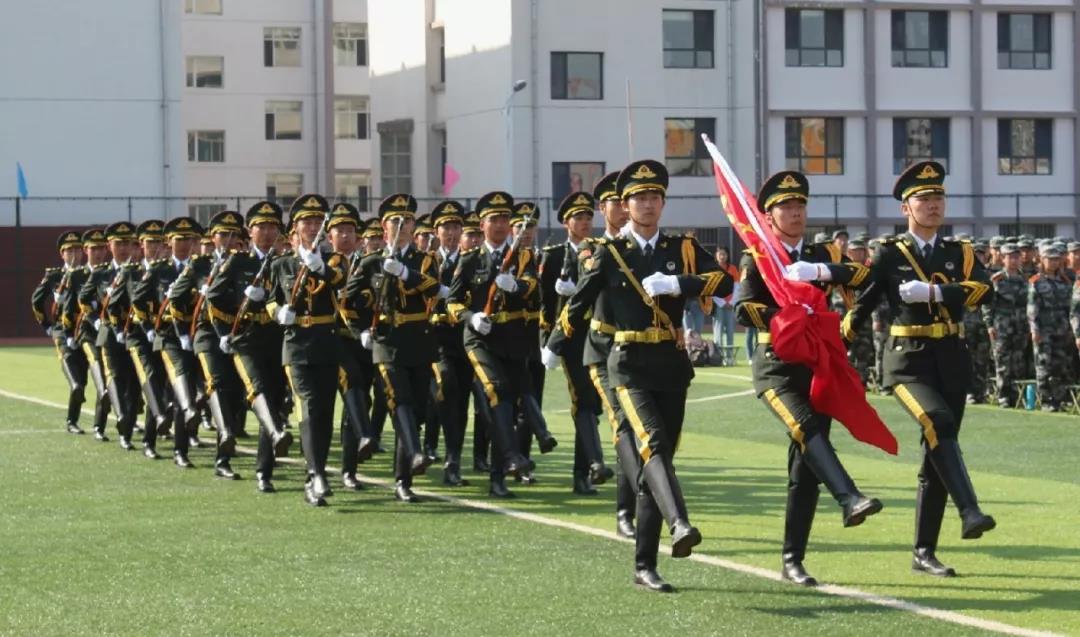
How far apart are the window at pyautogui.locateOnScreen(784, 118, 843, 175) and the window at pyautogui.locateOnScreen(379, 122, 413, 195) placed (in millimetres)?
12405

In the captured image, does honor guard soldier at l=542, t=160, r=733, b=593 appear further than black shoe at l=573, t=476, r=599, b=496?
No

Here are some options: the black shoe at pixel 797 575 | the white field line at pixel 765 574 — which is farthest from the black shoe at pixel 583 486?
the black shoe at pixel 797 575

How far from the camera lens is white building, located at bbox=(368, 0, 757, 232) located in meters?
53.5

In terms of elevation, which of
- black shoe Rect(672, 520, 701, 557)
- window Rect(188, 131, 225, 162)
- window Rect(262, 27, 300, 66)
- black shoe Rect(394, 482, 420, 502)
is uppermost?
window Rect(262, 27, 300, 66)

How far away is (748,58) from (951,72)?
608cm

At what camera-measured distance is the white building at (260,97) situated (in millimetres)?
68312

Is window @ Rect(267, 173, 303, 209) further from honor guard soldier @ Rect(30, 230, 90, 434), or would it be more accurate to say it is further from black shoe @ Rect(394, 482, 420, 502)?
black shoe @ Rect(394, 482, 420, 502)

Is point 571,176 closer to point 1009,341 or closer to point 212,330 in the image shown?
point 1009,341

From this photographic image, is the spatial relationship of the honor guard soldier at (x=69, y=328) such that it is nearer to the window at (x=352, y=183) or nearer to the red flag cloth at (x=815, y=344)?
the red flag cloth at (x=815, y=344)

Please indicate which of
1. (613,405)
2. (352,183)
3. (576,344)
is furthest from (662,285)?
(352,183)

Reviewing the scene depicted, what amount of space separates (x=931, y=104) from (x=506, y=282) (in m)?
42.9

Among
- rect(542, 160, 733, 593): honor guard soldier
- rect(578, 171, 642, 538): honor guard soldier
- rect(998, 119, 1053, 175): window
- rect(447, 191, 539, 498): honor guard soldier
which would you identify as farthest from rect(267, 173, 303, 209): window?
rect(542, 160, 733, 593): honor guard soldier

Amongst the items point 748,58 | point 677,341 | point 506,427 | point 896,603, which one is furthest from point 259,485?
point 748,58

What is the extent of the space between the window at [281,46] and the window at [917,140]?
22.6 meters
